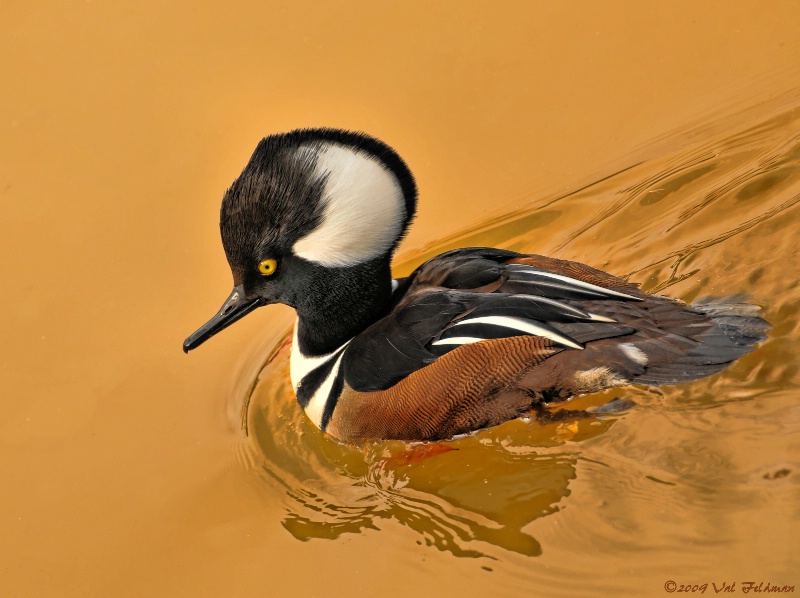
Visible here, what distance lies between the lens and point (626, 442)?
4.60m

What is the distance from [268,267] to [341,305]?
17.8 inches

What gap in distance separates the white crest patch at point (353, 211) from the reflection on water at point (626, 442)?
1.10 m

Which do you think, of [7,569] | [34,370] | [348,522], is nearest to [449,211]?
[348,522]

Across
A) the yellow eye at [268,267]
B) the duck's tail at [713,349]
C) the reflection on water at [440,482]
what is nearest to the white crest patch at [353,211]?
the yellow eye at [268,267]

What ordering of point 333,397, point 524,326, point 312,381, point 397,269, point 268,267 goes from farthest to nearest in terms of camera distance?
point 397,269, point 312,381, point 333,397, point 268,267, point 524,326

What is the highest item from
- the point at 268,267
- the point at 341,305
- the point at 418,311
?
the point at 268,267

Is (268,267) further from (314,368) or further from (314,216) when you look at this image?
(314,368)

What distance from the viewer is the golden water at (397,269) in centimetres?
435

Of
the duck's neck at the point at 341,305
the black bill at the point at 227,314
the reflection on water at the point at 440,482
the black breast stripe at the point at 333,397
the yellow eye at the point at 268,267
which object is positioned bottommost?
the reflection on water at the point at 440,482

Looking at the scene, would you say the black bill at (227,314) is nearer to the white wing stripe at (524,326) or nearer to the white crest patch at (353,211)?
the white crest patch at (353,211)

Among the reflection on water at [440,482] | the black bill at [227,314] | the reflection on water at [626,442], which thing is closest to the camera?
the reflection on water at [626,442]

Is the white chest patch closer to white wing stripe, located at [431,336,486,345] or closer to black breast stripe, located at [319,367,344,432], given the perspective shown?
black breast stripe, located at [319,367,344,432]

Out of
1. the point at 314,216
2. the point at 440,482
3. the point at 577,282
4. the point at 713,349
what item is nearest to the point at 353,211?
the point at 314,216

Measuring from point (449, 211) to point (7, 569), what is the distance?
336 cm
